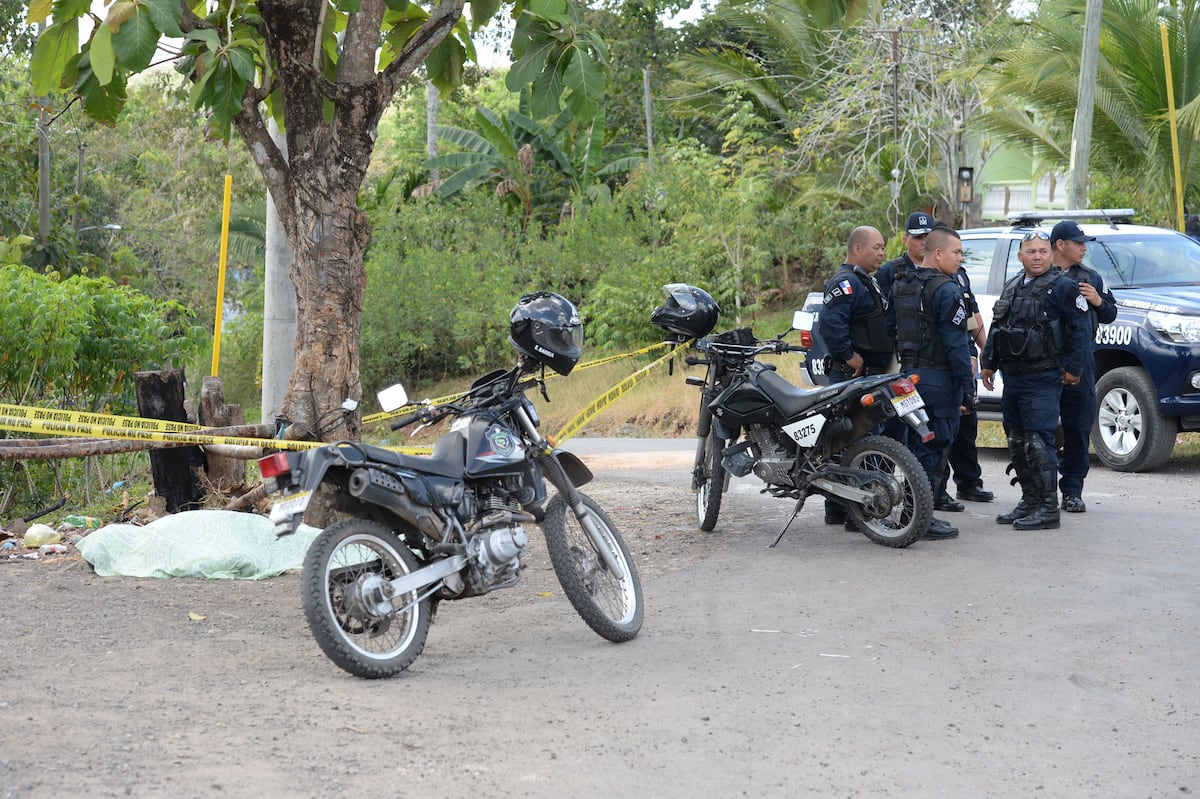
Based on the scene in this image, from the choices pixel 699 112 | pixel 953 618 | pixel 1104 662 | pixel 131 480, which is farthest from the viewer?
pixel 699 112

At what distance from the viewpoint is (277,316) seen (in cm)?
1024

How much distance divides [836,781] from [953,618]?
94.5 inches

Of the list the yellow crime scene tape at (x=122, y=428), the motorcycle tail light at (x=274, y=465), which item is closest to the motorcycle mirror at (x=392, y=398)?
the motorcycle tail light at (x=274, y=465)

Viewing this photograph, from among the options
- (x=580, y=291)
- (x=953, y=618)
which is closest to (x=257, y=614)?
(x=953, y=618)

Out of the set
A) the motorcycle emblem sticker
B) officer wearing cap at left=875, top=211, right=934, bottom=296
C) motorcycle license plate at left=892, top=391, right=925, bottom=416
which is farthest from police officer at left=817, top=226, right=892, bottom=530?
the motorcycle emblem sticker

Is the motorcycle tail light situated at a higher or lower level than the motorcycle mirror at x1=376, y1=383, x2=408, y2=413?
lower

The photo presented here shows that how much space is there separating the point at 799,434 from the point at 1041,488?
172 cm

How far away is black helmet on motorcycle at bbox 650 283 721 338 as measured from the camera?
8.96 metres

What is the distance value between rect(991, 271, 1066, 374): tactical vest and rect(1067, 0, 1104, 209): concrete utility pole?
838cm

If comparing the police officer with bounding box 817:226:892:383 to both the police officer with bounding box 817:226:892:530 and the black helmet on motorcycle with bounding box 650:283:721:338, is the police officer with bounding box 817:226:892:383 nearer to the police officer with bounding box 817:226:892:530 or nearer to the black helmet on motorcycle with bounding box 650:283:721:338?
the police officer with bounding box 817:226:892:530

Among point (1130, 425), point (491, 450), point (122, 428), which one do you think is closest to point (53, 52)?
point (122, 428)

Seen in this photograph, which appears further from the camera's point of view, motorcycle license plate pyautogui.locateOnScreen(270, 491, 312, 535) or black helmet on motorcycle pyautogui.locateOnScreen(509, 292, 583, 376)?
black helmet on motorcycle pyautogui.locateOnScreen(509, 292, 583, 376)

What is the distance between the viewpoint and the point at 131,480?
11.8 m

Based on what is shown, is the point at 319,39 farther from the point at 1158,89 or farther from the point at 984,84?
the point at 984,84
